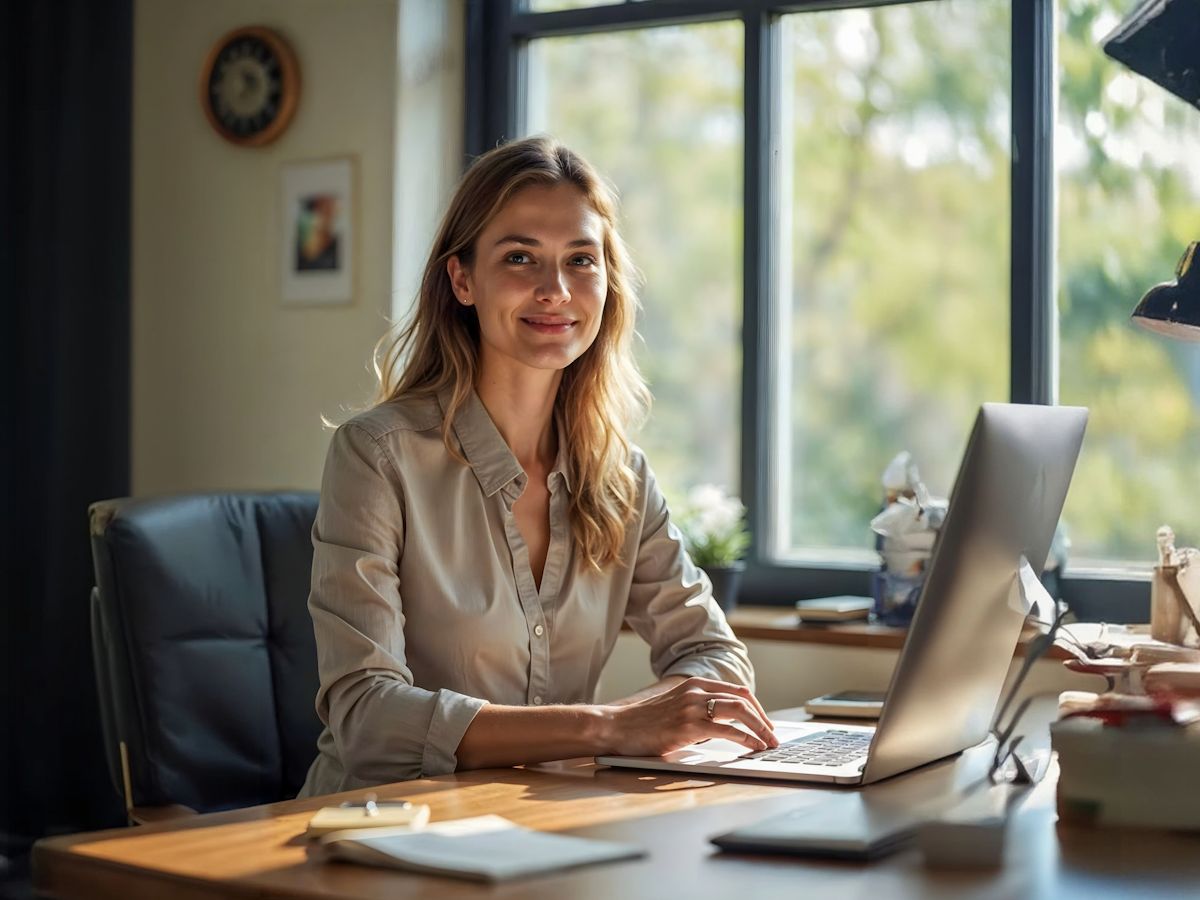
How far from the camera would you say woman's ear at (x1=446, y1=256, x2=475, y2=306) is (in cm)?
216

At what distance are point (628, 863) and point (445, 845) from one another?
0.47 ft

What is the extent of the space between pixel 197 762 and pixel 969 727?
1070 millimetres

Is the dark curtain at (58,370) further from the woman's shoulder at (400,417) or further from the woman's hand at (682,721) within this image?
the woman's hand at (682,721)

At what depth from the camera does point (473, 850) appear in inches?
45.6

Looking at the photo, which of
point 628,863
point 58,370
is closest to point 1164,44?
point 628,863

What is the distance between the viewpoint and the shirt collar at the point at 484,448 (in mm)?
2051

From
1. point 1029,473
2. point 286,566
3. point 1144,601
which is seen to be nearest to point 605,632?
point 286,566

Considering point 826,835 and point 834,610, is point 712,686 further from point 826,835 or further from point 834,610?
point 834,610

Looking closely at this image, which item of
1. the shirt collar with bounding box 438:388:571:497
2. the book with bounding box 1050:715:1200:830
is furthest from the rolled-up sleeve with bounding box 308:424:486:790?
the book with bounding box 1050:715:1200:830

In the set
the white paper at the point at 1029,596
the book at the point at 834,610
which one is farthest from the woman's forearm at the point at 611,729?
the book at the point at 834,610

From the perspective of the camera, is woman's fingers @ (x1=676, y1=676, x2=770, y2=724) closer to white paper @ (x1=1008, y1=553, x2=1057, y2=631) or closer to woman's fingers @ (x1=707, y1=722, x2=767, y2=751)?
woman's fingers @ (x1=707, y1=722, x2=767, y2=751)

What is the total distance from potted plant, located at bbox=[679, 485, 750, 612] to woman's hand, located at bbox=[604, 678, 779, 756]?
1.28 metres

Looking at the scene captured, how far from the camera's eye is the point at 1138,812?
132 cm

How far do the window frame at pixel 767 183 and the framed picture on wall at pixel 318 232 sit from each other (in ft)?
1.04
